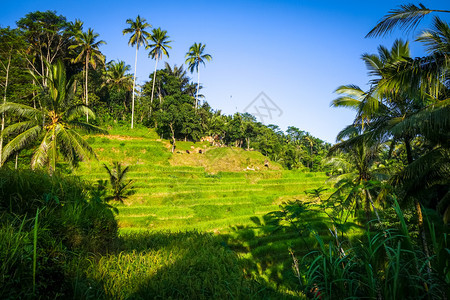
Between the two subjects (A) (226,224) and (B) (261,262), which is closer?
(B) (261,262)

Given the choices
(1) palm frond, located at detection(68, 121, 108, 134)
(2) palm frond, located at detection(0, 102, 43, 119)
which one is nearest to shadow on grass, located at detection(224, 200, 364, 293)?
(1) palm frond, located at detection(68, 121, 108, 134)

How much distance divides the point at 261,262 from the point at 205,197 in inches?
366

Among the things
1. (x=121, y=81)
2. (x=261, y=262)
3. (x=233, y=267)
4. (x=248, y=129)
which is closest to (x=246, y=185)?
(x=261, y=262)

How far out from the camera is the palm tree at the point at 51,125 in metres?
10.9

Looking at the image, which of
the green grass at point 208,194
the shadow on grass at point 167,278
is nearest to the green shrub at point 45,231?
the shadow on grass at point 167,278

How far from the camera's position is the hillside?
14969mm

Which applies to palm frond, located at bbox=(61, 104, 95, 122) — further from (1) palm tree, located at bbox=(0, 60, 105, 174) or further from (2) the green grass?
(2) the green grass

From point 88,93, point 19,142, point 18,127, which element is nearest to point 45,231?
point 19,142

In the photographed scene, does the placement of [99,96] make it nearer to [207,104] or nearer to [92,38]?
[92,38]

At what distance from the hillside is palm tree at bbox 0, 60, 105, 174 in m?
1.67

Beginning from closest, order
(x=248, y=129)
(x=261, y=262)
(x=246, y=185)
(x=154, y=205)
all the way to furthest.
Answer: (x=261, y=262) → (x=154, y=205) → (x=246, y=185) → (x=248, y=129)

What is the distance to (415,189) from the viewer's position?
6680 millimetres

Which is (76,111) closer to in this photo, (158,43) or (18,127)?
(18,127)

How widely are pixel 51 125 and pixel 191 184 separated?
11613mm
